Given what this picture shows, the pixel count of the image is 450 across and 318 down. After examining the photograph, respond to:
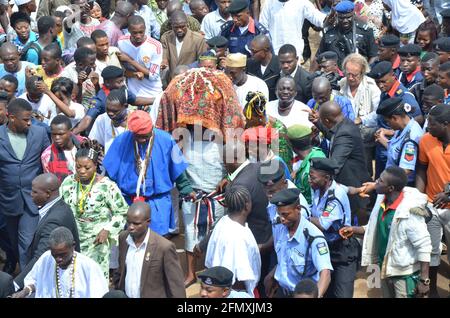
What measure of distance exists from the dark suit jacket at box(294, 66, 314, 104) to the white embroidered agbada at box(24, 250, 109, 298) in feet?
15.0

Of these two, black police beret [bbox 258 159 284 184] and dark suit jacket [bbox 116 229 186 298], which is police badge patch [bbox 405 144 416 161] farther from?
dark suit jacket [bbox 116 229 186 298]

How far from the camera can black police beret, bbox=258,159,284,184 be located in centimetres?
886

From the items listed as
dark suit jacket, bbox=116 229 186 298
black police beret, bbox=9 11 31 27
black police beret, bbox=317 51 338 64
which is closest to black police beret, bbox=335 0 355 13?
black police beret, bbox=317 51 338 64

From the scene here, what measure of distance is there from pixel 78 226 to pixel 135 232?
3.98 ft

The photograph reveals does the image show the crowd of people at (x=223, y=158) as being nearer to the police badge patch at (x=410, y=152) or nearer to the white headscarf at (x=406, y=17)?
the police badge patch at (x=410, y=152)

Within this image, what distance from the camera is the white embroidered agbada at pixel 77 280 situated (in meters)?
8.08

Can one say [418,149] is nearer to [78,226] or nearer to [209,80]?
[209,80]

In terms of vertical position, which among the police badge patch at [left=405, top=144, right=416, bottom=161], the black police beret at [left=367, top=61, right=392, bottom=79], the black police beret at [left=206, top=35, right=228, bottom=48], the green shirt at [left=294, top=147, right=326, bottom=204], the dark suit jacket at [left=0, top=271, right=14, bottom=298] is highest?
the black police beret at [left=206, top=35, right=228, bottom=48]

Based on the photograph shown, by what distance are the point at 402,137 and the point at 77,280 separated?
353 cm

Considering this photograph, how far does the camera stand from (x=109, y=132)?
10.7 meters

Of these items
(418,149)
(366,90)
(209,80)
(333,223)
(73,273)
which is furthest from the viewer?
(366,90)

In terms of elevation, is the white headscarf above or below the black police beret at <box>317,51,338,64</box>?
above

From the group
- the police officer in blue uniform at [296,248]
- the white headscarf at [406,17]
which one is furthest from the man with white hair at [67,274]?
the white headscarf at [406,17]

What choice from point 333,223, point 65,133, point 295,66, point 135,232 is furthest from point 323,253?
point 295,66
